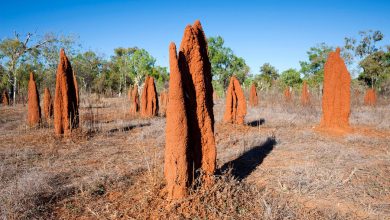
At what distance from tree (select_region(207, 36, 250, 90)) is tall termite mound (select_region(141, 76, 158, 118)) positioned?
1197 inches

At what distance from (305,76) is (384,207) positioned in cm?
4928

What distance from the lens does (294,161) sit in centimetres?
769

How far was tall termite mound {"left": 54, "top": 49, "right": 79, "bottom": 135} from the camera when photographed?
1056 centimetres

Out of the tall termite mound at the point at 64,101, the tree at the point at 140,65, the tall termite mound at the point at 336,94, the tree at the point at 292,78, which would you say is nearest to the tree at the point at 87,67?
the tree at the point at 140,65

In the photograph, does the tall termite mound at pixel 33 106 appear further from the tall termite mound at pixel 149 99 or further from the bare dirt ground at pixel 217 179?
the tall termite mound at pixel 149 99

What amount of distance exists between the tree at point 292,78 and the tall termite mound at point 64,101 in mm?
46403

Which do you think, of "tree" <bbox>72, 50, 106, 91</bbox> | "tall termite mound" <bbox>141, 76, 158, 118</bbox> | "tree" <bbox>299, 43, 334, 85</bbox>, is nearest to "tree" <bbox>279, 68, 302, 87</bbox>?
"tree" <bbox>299, 43, 334, 85</bbox>

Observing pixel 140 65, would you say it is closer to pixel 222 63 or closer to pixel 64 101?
pixel 222 63

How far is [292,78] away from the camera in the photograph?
52.2 meters

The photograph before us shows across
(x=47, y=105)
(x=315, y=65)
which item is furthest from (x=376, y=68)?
(x=47, y=105)

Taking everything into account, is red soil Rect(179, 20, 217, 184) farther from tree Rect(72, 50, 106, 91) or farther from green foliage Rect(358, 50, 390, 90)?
green foliage Rect(358, 50, 390, 90)

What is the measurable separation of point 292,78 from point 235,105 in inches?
1672

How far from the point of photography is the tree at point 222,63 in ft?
158

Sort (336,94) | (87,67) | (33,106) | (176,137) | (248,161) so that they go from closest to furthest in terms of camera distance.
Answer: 1. (176,137)
2. (248,161)
3. (336,94)
4. (33,106)
5. (87,67)
